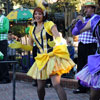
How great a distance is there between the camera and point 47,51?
5348 millimetres

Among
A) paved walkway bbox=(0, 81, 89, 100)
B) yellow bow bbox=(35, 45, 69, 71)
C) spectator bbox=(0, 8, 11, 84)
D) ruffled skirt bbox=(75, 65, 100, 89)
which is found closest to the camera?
ruffled skirt bbox=(75, 65, 100, 89)

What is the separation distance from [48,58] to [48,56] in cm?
3

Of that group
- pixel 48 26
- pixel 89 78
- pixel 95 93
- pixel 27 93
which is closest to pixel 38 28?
pixel 48 26

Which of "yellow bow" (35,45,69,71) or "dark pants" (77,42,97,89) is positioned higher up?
"yellow bow" (35,45,69,71)

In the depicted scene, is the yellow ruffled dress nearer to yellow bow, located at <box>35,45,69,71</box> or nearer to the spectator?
yellow bow, located at <box>35,45,69,71</box>

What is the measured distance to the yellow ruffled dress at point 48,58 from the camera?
16.8 feet

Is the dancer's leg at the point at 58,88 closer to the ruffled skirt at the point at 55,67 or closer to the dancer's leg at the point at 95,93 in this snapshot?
the ruffled skirt at the point at 55,67

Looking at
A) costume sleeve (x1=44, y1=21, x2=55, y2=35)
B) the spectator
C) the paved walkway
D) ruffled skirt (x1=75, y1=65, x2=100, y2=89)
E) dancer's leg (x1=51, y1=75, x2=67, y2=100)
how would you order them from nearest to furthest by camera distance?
ruffled skirt (x1=75, y1=65, x2=100, y2=89) → dancer's leg (x1=51, y1=75, x2=67, y2=100) → costume sleeve (x1=44, y1=21, x2=55, y2=35) → the paved walkway → the spectator

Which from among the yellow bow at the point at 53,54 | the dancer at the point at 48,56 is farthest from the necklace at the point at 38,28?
the yellow bow at the point at 53,54

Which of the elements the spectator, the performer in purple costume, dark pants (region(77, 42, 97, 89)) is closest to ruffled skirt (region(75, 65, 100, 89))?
the performer in purple costume

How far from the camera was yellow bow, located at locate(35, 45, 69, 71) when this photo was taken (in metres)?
5.11

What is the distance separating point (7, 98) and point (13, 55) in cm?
354

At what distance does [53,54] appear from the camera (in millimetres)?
5207

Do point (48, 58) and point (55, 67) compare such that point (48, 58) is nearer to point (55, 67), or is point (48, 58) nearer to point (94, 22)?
point (55, 67)
